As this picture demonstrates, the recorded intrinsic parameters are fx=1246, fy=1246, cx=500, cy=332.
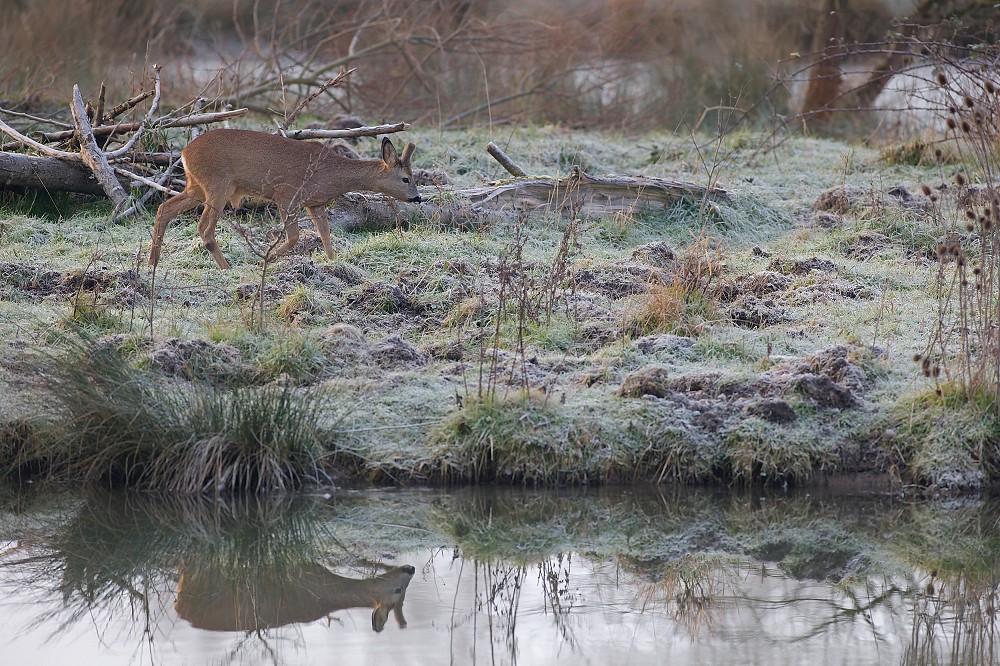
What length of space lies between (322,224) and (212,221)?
33.5 inches

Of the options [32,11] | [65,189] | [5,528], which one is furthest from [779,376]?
[32,11]

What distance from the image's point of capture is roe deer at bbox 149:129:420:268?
9539 millimetres

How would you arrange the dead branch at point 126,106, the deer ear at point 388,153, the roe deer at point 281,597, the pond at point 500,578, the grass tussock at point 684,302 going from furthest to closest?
the dead branch at point 126,106 < the deer ear at point 388,153 < the grass tussock at point 684,302 < the roe deer at point 281,597 < the pond at point 500,578

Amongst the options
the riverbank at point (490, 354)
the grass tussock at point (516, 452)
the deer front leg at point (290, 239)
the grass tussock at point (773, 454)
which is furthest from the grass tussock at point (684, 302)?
the deer front leg at point (290, 239)

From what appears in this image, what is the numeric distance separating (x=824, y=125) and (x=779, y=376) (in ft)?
36.8

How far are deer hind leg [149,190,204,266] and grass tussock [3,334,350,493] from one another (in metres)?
2.72

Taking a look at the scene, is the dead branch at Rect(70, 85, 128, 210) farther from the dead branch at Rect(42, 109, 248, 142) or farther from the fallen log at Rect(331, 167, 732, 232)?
the fallen log at Rect(331, 167, 732, 232)

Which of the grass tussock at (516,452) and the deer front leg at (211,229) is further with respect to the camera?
the deer front leg at (211,229)

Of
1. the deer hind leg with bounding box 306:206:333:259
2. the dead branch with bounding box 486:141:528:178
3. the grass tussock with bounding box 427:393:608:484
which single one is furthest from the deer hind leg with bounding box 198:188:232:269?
the grass tussock with bounding box 427:393:608:484

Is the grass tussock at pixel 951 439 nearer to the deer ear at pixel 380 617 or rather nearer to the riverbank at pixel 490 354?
the riverbank at pixel 490 354

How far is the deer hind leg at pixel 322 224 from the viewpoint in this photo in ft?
31.7

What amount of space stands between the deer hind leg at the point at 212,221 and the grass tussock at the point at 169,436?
110 inches

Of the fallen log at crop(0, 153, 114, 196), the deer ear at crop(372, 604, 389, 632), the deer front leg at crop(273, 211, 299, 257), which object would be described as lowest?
the deer ear at crop(372, 604, 389, 632)

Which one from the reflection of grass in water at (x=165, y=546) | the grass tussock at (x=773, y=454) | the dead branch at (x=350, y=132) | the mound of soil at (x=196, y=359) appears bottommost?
the reflection of grass in water at (x=165, y=546)
